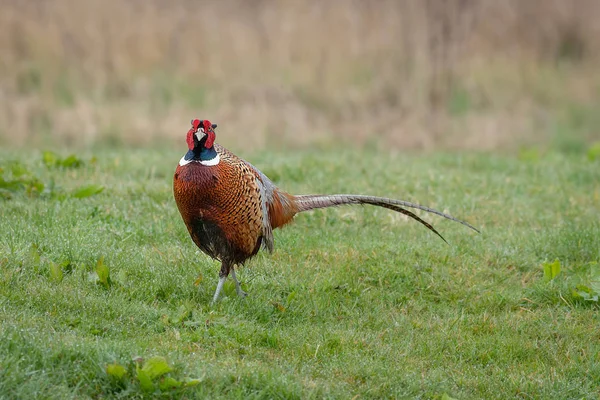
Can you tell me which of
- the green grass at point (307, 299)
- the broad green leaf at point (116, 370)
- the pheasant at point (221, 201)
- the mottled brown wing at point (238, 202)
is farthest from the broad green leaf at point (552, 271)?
the broad green leaf at point (116, 370)

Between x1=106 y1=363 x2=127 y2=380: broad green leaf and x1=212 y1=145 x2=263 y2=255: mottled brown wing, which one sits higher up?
x1=212 y1=145 x2=263 y2=255: mottled brown wing

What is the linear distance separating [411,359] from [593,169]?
17.0 ft

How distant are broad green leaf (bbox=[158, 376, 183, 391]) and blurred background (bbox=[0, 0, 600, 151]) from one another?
23.9 feet

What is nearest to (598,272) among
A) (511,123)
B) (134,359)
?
(134,359)

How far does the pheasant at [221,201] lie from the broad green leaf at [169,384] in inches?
48.8

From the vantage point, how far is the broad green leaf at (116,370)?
168 inches

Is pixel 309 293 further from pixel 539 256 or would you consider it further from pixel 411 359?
pixel 539 256

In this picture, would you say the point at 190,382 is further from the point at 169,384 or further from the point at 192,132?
the point at 192,132

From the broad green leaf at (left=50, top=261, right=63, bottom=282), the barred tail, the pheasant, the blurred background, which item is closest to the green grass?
the broad green leaf at (left=50, top=261, right=63, bottom=282)

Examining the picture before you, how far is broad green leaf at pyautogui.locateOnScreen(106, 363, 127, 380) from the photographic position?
426cm

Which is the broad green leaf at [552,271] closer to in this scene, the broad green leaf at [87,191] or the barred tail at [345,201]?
the barred tail at [345,201]

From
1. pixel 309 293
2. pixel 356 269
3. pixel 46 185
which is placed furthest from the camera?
pixel 46 185

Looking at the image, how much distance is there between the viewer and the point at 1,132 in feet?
37.0

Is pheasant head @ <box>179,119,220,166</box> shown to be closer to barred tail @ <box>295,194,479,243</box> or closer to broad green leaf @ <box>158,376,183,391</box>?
barred tail @ <box>295,194,479,243</box>
